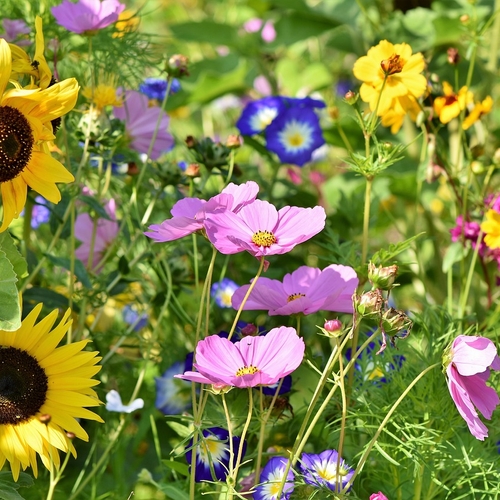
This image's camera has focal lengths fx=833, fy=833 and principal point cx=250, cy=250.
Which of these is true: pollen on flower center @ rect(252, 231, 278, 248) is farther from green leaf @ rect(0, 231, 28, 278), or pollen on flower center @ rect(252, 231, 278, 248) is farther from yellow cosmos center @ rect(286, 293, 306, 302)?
green leaf @ rect(0, 231, 28, 278)

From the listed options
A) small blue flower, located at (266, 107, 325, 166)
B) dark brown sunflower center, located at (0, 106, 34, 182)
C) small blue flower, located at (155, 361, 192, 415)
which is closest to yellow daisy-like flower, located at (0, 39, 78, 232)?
dark brown sunflower center, located at (0, 106, 34, 182)

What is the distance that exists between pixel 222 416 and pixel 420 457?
0.63 feet

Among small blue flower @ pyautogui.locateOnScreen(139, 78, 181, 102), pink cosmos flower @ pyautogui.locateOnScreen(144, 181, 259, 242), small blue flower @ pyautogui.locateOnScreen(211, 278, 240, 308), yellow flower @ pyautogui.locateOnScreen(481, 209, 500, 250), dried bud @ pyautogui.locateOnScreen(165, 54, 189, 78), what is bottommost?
small blue flower @ pyautogui.locateOnScreen(211, 278, 240, 308)

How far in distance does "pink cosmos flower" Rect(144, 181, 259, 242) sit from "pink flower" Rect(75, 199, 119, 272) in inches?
12.5

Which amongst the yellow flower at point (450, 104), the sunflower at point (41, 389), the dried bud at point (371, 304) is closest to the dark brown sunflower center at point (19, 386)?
the sunflower at point (41, 389)

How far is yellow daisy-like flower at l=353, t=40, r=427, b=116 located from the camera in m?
0.76

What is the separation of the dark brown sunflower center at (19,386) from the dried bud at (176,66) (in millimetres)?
337

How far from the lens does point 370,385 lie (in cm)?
74

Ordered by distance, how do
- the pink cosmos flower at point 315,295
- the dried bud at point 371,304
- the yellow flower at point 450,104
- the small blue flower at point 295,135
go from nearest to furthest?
the dried bud at point 371,304 → the pink cosmos flower at point 315,295 → the yellow flower at point 450,104 → the small blue flower at point 295,135

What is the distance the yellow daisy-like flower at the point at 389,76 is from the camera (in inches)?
29.7

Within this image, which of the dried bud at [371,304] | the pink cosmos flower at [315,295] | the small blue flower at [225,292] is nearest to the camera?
the dried bud at [371,304]

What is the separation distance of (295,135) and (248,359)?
59 cm

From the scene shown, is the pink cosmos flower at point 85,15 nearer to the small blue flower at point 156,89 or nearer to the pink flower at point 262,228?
the pink flower at point 262,228

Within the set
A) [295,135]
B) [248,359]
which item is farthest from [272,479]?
[295,135]
